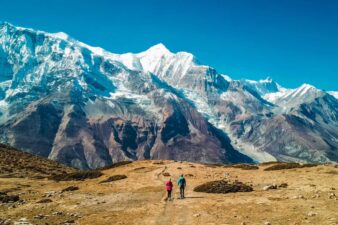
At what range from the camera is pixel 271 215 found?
34.5 m

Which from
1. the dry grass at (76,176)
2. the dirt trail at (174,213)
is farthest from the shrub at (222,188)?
the dry grass at (76,176)

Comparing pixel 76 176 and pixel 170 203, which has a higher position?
pixel 76 176

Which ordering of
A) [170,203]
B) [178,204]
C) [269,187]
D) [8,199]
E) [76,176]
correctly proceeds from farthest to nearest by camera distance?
[76,176] < [269,187] < [8,199] < [170,203] < [178,204]

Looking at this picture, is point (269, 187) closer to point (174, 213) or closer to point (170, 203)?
point (170, 203)

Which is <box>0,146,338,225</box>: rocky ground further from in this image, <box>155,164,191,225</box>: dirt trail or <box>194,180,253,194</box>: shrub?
<box>194,180,253,194</box>: shrub

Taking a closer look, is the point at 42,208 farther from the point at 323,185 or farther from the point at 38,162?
the point at 38,162

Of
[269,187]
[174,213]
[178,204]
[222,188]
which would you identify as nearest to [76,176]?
[222,188]

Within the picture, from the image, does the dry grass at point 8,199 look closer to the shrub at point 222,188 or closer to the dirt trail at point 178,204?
the dirt trail at point 178,204

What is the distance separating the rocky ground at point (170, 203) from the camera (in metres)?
34.6

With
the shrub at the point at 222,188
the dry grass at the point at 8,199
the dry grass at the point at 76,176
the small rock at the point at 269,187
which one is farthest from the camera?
the dry grass at the point at 76,176

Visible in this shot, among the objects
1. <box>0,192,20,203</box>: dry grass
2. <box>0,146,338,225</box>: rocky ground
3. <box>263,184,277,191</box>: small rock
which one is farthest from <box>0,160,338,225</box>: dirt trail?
<box>0,192,20,203</box>: dry grass

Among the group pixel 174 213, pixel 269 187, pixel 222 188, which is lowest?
pixel 174 213

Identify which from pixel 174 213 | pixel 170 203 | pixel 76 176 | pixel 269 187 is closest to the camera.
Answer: pixel 174 213

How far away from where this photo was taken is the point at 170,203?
43.6 m
